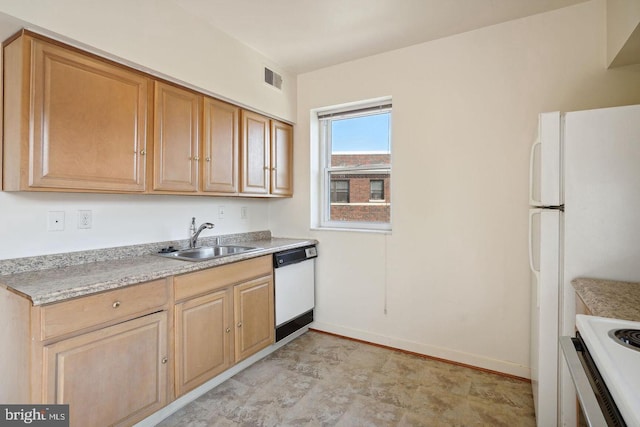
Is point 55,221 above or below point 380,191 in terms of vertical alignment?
below

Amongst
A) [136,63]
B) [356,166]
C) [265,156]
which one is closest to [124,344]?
[136,63]

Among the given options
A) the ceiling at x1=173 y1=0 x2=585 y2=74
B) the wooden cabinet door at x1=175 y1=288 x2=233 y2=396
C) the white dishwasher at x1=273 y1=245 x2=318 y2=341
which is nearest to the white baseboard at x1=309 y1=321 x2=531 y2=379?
the white dishwasher at x1=273 y1=245 x2=318 y2=341

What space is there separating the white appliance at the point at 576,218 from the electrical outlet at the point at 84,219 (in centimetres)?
266

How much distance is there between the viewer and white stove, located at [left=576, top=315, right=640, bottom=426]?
73 centimetres

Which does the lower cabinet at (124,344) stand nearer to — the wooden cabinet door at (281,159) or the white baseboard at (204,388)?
the white baseboard at (204,388)

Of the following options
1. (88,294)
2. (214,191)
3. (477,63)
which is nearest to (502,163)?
(477,63)

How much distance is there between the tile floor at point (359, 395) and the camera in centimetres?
192

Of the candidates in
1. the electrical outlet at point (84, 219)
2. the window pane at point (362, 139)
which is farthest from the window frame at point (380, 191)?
the electrical outlet at point (84, 219)

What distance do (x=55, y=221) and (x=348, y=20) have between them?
232cm

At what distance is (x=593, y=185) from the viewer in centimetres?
159

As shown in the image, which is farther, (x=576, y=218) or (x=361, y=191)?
(x=361, y=191)

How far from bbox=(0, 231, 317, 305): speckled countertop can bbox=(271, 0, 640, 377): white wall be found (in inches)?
50.0

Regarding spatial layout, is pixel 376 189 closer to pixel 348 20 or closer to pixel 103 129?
pixel 348 20

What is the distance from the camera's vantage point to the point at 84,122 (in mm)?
1744
